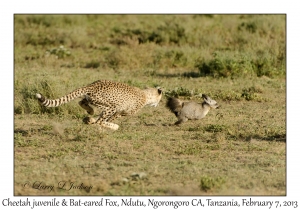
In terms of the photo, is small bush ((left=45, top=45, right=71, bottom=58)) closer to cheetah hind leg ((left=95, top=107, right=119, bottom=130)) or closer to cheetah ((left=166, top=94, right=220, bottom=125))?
cheetah ((left=166, top=94, right=220, bottom=125))

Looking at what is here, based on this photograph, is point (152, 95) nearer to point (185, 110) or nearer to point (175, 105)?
point (175, 105)

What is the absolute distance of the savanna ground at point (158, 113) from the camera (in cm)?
863

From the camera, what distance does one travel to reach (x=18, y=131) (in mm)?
11094

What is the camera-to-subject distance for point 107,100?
10680 mm

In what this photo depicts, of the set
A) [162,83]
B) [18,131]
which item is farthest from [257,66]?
[18,131]

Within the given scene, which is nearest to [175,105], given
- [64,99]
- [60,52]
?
[64,99]

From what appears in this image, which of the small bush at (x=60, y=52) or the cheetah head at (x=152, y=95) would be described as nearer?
the cheetah head at (x=152, y=95)

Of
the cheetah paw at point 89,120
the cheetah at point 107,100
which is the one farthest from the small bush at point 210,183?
the cheetah paw at point 89,120

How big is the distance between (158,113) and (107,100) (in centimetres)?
219

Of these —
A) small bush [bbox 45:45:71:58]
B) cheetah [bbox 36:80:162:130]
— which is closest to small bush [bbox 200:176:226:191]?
cheetah [bbox 36:80:162:130]

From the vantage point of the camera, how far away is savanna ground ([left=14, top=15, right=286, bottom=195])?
8633 mm

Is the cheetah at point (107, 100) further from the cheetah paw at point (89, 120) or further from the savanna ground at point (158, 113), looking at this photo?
the savanna ground at point (158, 113)

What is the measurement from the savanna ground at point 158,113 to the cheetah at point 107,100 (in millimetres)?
274

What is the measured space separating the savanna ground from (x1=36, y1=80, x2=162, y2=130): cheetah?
0.27 meters
